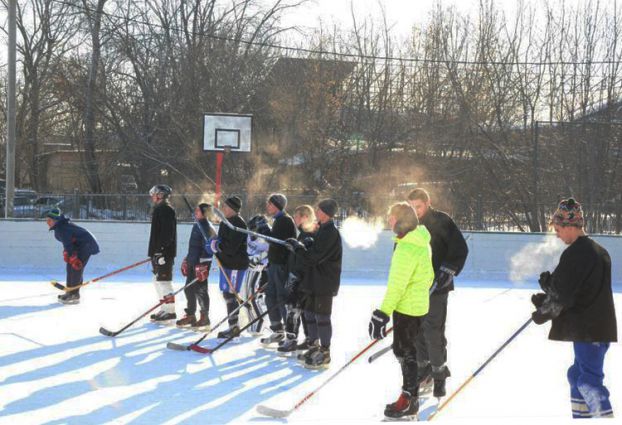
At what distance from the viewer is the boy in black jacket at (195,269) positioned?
7246mm

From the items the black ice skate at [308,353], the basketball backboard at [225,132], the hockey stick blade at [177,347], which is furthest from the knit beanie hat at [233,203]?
the basketball backboard at [225,132]

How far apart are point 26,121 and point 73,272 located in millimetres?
18941

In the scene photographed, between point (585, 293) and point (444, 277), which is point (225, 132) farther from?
point (585, 293)

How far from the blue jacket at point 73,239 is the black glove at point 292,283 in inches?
145

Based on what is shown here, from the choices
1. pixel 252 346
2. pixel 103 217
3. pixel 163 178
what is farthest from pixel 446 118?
pixel 252 346

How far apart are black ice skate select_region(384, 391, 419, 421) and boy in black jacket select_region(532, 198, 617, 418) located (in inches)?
38.7

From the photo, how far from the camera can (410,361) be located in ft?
14.5

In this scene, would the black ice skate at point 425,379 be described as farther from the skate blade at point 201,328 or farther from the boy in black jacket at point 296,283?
the skate blade at point 201,328

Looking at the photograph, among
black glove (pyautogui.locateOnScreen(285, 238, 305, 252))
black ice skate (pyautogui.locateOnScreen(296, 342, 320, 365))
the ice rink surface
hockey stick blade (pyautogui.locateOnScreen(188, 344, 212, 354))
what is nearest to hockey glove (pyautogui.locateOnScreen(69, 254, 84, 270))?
the ice rink surface

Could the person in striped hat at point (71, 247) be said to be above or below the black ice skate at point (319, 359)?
above

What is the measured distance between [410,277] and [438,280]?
647mm

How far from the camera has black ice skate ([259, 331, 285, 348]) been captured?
6616 millimetres

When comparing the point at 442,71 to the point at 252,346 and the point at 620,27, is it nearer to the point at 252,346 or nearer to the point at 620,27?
the point at 620,27

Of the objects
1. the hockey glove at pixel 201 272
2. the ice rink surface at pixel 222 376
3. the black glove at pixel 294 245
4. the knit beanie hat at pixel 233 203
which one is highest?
the knit beanie hat at pixel 233 203
